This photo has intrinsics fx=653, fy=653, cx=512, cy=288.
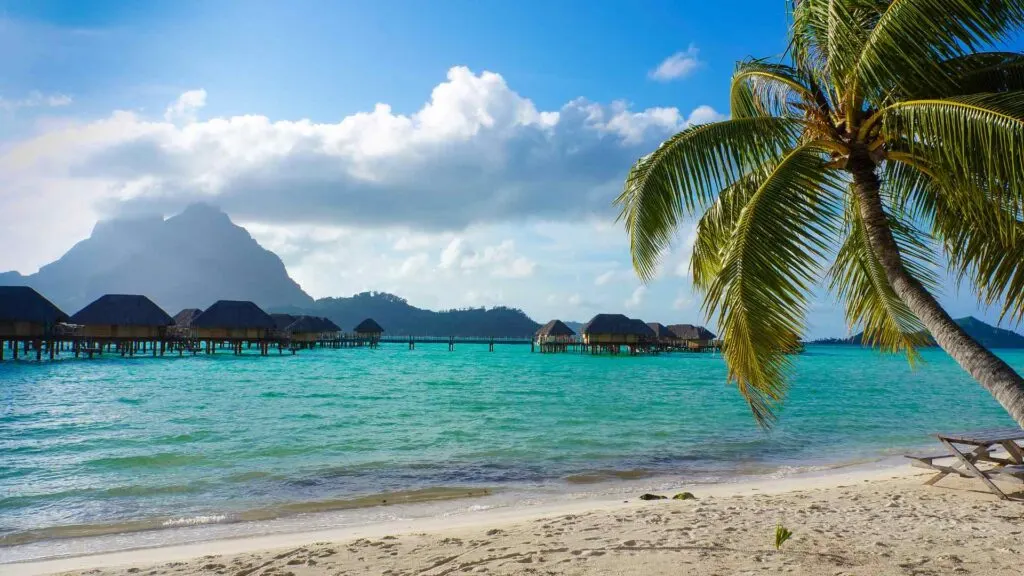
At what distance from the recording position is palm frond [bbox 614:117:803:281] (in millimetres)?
4656

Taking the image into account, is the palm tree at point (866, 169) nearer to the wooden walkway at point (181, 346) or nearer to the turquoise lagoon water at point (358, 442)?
the turquoise lagoon water at point (358, 442)

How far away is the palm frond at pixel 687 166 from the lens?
466 centimetres

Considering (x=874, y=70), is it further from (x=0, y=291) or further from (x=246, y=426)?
(x=0, y=291)

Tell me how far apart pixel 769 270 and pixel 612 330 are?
56.3 m

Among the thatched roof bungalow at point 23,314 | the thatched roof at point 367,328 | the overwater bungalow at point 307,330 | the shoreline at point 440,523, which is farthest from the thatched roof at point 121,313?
the shoreline at point 440,523

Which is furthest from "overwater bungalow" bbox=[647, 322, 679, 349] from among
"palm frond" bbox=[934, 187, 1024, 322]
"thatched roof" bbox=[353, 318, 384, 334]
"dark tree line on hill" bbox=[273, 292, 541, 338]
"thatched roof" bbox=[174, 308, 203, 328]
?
"dark tree line on hill" bbox=[273, 292, 541, 338]

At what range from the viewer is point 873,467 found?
35.2 feet

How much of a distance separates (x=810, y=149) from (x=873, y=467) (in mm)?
8450

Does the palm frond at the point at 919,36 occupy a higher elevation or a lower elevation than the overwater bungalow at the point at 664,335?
higher

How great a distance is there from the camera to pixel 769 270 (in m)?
4.07

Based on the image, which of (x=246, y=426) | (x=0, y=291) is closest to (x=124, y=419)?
(x=246, y=426)

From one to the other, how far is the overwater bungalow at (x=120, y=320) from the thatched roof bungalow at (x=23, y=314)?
162 inches

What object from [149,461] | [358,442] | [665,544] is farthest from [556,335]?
[665,544]

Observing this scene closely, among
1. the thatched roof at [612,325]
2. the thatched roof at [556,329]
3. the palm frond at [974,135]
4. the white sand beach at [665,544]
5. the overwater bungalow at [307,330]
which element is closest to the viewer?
the palm frond at [974,135]
